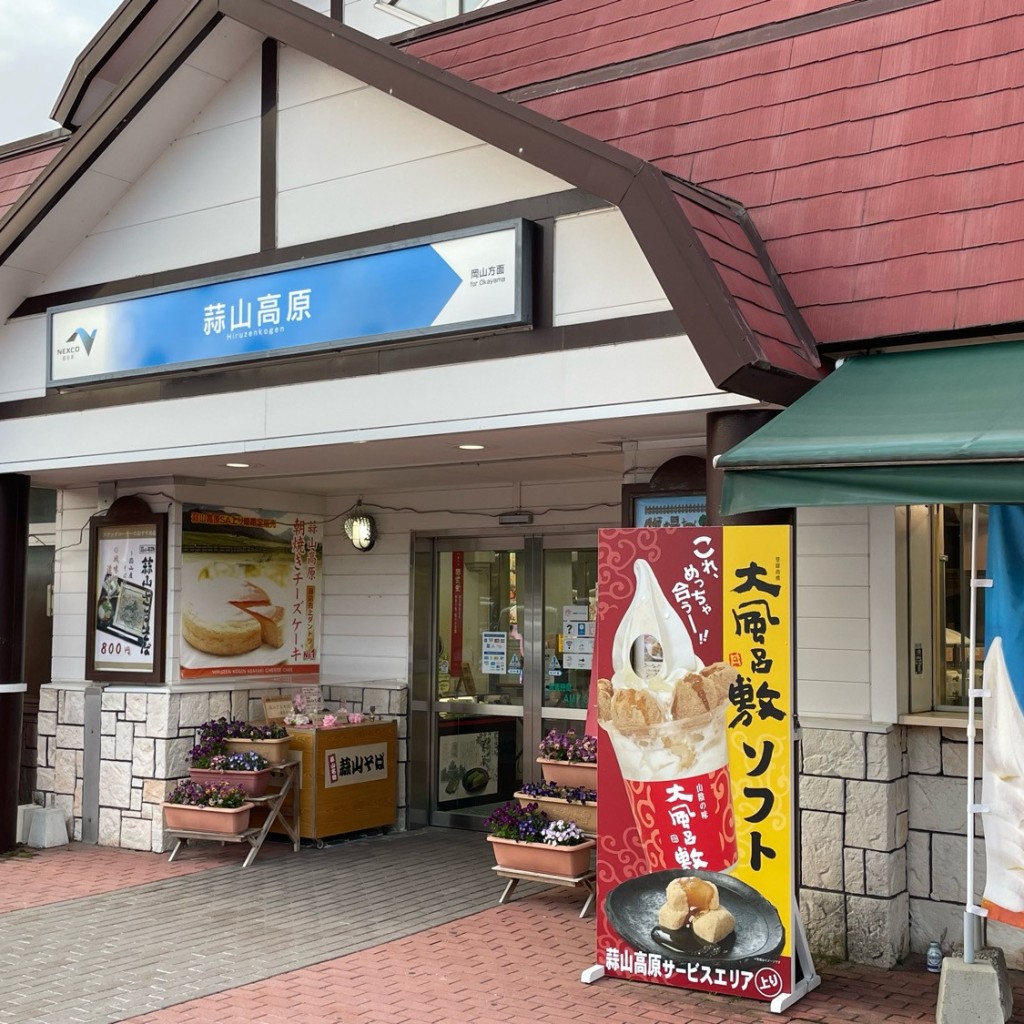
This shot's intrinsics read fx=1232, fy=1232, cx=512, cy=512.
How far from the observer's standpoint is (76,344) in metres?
7.96

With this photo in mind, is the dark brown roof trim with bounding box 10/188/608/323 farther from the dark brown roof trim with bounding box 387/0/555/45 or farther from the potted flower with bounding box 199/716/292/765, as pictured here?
the potted flower with bounding box 199/716/292/765

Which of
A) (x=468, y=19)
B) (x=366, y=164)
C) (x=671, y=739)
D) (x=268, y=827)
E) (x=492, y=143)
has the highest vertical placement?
(x=468, y=19)

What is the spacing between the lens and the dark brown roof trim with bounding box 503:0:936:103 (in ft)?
20.8

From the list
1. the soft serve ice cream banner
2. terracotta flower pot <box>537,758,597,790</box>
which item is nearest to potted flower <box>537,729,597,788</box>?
terracotta flower pot <box>537,758,597,790</box>

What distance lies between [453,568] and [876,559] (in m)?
4.37

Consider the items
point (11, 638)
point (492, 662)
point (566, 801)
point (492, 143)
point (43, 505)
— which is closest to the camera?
point (492, 143)

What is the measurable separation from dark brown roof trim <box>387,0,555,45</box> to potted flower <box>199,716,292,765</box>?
17.0ft

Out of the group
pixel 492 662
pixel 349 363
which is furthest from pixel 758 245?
pixel 492 662

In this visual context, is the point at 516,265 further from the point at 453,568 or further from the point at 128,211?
the point at 453,568

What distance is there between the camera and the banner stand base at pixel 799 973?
536cm

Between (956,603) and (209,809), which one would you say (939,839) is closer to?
(956,603)

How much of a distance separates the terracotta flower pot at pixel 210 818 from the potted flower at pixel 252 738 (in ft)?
1.48

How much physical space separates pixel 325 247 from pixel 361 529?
350 centimetres

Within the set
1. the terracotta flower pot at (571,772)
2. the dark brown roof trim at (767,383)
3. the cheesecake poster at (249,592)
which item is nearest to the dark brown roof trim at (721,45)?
the dark brown roof trim at (767,383)
